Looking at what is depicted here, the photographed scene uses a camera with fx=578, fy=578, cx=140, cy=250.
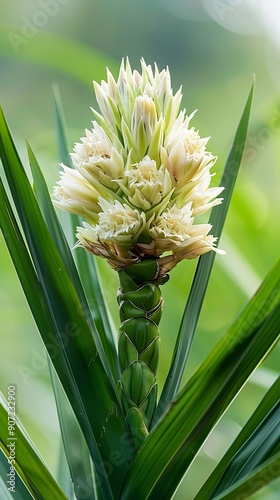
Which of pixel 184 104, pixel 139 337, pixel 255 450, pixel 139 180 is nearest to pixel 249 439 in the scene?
pixel 255 450

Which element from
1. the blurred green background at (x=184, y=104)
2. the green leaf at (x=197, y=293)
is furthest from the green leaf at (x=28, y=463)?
the blurred green background at (x=184, y=104)

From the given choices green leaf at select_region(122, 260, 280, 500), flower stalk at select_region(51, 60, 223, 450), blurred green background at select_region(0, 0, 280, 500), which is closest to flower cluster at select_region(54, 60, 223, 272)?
flower stalk at select_region(51, 60, 223, 450)

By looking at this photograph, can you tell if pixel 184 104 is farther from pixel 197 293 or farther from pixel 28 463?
pixel 28 463

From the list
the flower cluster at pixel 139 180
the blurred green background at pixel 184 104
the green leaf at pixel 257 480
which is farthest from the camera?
the blurred green background at pixel 184 104

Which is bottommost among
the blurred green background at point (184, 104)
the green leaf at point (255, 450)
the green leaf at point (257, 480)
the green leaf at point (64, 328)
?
the green leaf at point (257, 480)

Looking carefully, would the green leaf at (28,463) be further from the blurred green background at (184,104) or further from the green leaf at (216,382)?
the blurred green background at (184,104)

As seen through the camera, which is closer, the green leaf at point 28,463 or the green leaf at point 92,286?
the green leaf at point 28,463
